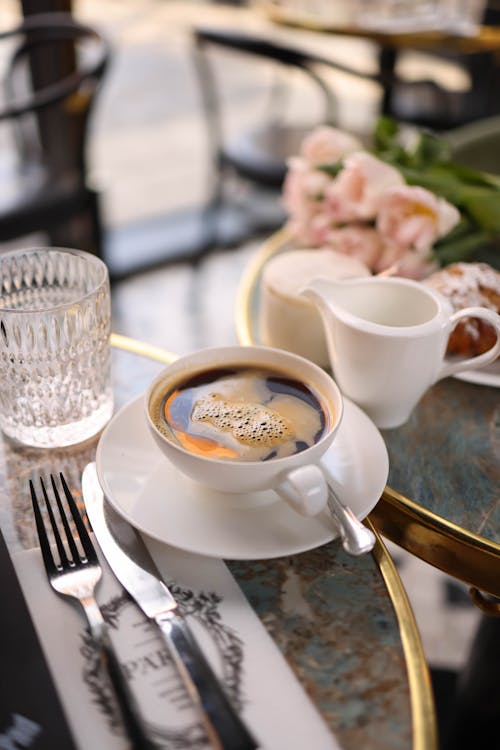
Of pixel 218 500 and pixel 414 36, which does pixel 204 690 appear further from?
pixel 414 36

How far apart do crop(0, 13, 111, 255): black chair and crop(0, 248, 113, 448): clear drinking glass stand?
2.86ft

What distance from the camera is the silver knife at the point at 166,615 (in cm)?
42

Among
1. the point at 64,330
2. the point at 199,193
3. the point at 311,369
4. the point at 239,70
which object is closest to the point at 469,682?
the point at 311,369

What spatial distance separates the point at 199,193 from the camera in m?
2.81

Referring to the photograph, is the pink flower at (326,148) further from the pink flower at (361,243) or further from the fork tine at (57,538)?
the fork tine at (57,538)

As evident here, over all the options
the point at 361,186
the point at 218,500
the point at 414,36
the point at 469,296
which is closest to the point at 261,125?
the point at 414,36

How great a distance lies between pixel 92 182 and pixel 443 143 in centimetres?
106

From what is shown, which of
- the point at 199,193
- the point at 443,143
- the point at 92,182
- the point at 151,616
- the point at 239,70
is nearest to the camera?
the point at 151,616

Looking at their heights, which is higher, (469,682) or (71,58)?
(71,58)

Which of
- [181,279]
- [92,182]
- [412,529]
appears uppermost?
[412,529]

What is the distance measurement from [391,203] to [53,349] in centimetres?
41

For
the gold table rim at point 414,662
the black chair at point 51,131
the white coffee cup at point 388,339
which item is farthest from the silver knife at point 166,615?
the black chair at point 51,131

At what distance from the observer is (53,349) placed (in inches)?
24.6

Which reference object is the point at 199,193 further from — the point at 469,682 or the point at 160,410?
the point at 160,410
